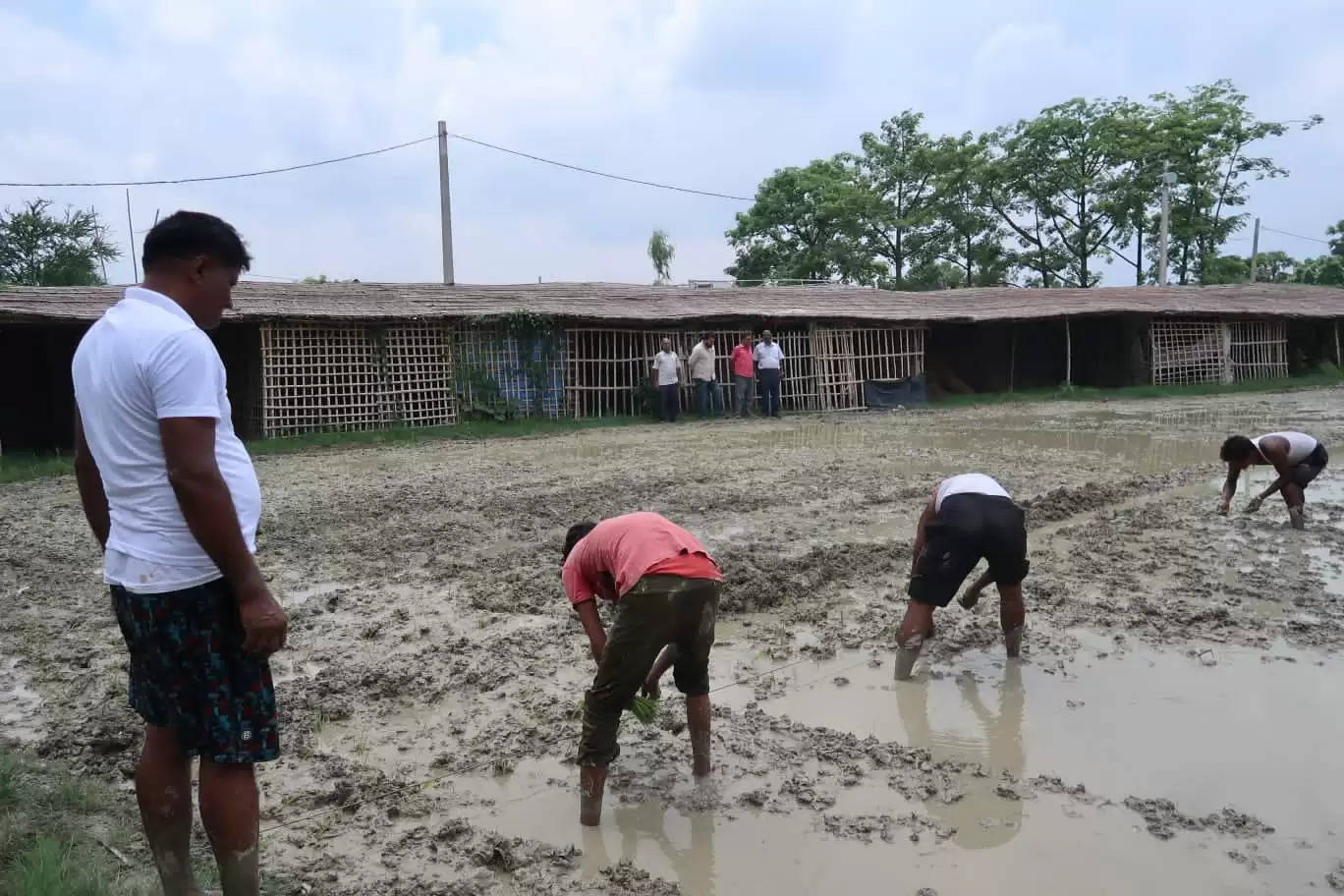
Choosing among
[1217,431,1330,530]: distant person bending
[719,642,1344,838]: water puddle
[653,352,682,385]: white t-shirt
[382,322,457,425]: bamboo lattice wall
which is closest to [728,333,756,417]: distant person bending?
[653,352,682,385]: white t-shirt

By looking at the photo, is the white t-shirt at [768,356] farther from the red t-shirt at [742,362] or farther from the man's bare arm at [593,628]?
the man's bare arm at [593,628]

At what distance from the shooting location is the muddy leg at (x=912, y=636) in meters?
4.17

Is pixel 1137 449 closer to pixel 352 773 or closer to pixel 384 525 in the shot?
pixel 384 525

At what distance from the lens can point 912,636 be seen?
419 cm

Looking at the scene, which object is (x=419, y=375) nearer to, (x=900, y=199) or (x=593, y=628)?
(x=593, y=628)

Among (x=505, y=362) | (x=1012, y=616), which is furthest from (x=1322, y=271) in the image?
(x=1012, y=616)

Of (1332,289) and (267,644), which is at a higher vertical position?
(1332,289)

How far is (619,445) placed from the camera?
12.8 m

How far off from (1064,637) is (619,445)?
27.9ft

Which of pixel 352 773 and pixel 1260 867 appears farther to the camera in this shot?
pixel 352 773

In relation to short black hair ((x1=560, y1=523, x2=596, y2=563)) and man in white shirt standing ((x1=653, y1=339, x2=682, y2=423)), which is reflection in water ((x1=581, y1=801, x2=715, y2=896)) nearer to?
short black hair ((x1=560, y1=523, x2=596, y2=563))

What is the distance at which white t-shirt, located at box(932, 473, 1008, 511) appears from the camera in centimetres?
424

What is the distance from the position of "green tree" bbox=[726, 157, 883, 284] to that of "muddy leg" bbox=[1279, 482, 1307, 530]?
2984cm

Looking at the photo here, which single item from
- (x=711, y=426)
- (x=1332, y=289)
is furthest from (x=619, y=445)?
(x=1332, y=289)
